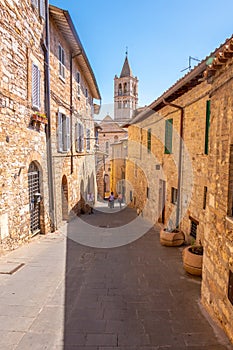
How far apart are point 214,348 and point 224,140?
3207 mm

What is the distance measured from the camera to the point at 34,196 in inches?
339

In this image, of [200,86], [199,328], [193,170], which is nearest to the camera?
[199,328]

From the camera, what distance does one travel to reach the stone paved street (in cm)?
365

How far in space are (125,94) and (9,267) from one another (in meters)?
42.3

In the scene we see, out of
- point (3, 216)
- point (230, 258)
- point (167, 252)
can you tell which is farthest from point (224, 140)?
point (3, 216)

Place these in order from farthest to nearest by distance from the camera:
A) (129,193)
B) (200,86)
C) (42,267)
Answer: (129,193) < (200,86) < (42,267)

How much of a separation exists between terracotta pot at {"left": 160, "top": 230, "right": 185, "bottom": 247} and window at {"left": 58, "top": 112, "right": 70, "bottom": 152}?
19.0 feet

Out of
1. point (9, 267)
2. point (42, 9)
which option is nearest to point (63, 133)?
point (42, 9)

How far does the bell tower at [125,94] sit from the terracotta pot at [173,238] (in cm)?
3646

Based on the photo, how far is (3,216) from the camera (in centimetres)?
624

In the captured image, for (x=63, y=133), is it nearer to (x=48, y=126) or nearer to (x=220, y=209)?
(x=48, y=126)

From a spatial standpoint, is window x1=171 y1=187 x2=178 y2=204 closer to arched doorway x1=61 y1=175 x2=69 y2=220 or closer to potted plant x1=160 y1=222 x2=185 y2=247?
potted plant x1=160 y1=222 x2=185 y2=247

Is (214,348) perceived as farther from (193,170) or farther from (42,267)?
(193,170)

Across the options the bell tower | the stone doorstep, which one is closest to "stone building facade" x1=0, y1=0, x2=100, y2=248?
the stone doorstep
